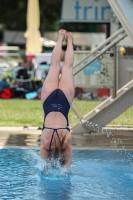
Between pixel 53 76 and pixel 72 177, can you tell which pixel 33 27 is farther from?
pixel 72 177

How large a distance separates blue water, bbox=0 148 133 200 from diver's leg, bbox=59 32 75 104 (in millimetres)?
998

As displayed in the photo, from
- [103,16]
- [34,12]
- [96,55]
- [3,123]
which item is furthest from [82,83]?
[34,12]

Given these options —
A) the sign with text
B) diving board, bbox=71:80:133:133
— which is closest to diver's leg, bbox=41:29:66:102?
diving board, bbox=71:80:133:133

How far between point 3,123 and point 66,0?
6108mm

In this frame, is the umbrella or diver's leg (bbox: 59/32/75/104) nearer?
diver's leg (bbox: 59/32/75/104)

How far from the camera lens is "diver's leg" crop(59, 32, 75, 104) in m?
7.39

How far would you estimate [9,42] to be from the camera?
55.5 m

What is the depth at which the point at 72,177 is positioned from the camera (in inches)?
286

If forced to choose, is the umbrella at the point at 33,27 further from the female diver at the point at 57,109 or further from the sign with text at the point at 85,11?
the female diver at the point at 57,109

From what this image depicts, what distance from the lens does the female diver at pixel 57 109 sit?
6.96m

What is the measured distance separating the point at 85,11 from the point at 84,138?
284 inches

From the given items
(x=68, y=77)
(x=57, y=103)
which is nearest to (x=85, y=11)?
(x=68, y=77)

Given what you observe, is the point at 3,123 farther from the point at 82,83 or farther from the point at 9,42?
the point at 9,42

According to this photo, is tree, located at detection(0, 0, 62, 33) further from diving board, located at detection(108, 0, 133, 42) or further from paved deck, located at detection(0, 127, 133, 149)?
diving board, located at detection(108, 0, 133, 42)
